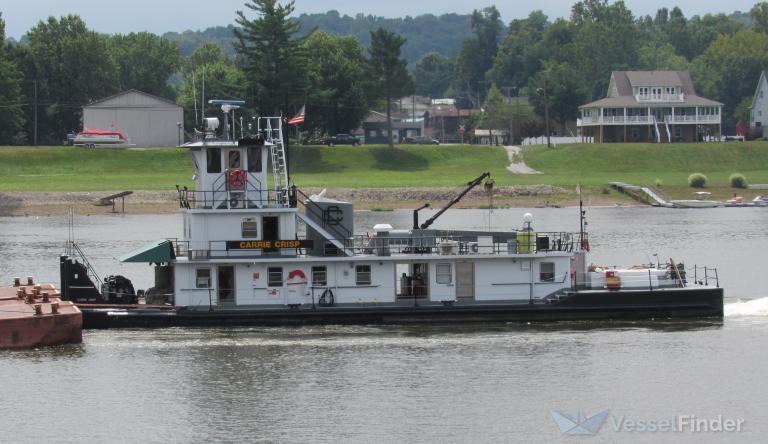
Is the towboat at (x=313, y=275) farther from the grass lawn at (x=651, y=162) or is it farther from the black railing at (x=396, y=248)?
the grass lawn at (x=651, y=162)

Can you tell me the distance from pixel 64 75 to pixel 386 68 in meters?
28.9

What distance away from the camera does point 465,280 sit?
132 feet

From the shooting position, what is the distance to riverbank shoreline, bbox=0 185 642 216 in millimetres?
85062

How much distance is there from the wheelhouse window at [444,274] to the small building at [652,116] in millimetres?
83642

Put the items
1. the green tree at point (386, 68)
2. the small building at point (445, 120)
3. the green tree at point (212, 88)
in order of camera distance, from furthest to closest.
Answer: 1. the small building at point (445, 120)
2. the green tree at point (386, 68)
3. the green tree at point (212, 88)

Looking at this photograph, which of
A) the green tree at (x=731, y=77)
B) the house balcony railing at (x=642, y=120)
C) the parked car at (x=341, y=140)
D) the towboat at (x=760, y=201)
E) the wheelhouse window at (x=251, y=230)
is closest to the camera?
the wheelhouse window at (x=251, y=230)

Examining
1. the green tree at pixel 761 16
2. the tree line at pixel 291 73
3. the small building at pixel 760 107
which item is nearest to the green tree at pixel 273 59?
the tree line at pixel 291 73

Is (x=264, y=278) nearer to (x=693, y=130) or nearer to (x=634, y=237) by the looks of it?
(x=634, y=237)

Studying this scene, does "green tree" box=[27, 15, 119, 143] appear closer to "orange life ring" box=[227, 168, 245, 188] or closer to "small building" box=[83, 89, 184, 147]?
"small building" box=[83, 89, 184, 147]

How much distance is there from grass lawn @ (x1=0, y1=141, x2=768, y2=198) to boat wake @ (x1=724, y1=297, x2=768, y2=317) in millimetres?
48822

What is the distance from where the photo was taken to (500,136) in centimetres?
14588

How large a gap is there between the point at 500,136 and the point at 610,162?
3870cm

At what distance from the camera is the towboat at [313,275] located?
39.4 metres

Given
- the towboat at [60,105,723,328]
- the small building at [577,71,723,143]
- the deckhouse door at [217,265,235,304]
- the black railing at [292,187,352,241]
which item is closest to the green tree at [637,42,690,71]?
the small building at [577,71,723,143]
